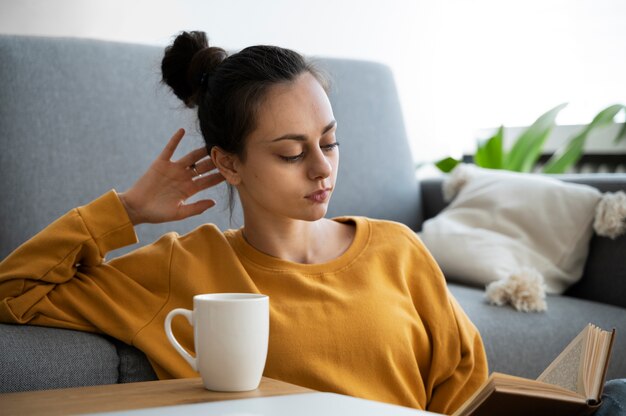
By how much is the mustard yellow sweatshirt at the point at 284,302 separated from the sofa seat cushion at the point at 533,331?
457 mm

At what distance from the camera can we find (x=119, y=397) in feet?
2.86

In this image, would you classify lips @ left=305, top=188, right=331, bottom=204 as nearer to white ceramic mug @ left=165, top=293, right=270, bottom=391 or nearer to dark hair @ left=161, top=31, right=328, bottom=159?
dark hair @ left=161, top=31, right=328, bottom=159

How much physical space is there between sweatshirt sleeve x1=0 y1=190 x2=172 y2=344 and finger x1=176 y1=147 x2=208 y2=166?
0.43 feet

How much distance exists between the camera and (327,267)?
4.29ft

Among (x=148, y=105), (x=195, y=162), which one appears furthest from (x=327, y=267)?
(x=148, y=105)

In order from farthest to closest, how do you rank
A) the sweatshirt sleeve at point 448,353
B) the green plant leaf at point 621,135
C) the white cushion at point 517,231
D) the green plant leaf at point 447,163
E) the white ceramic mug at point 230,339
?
1. the green plant leaf at point 621,135
2. the green plant leaf at point 447,163
3. the white cushion at point 517,231
4. the sweatshirt sleeve at point 448,353
5. the white ceramic mug at point 230,339

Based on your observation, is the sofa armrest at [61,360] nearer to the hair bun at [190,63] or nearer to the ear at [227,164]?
the ear at [227,164]

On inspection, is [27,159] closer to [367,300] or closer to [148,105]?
[148,105]

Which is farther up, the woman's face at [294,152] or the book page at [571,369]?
the woman's face at [294,152]

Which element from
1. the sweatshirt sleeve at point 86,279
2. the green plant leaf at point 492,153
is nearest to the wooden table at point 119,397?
the sweatshirt sleeve at point 86,279

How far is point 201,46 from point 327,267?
44cm

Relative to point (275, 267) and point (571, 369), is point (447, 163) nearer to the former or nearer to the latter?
point (275, 267)

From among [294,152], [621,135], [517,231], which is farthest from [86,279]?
[621,135]

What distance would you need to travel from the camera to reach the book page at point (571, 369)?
824 millimetres
